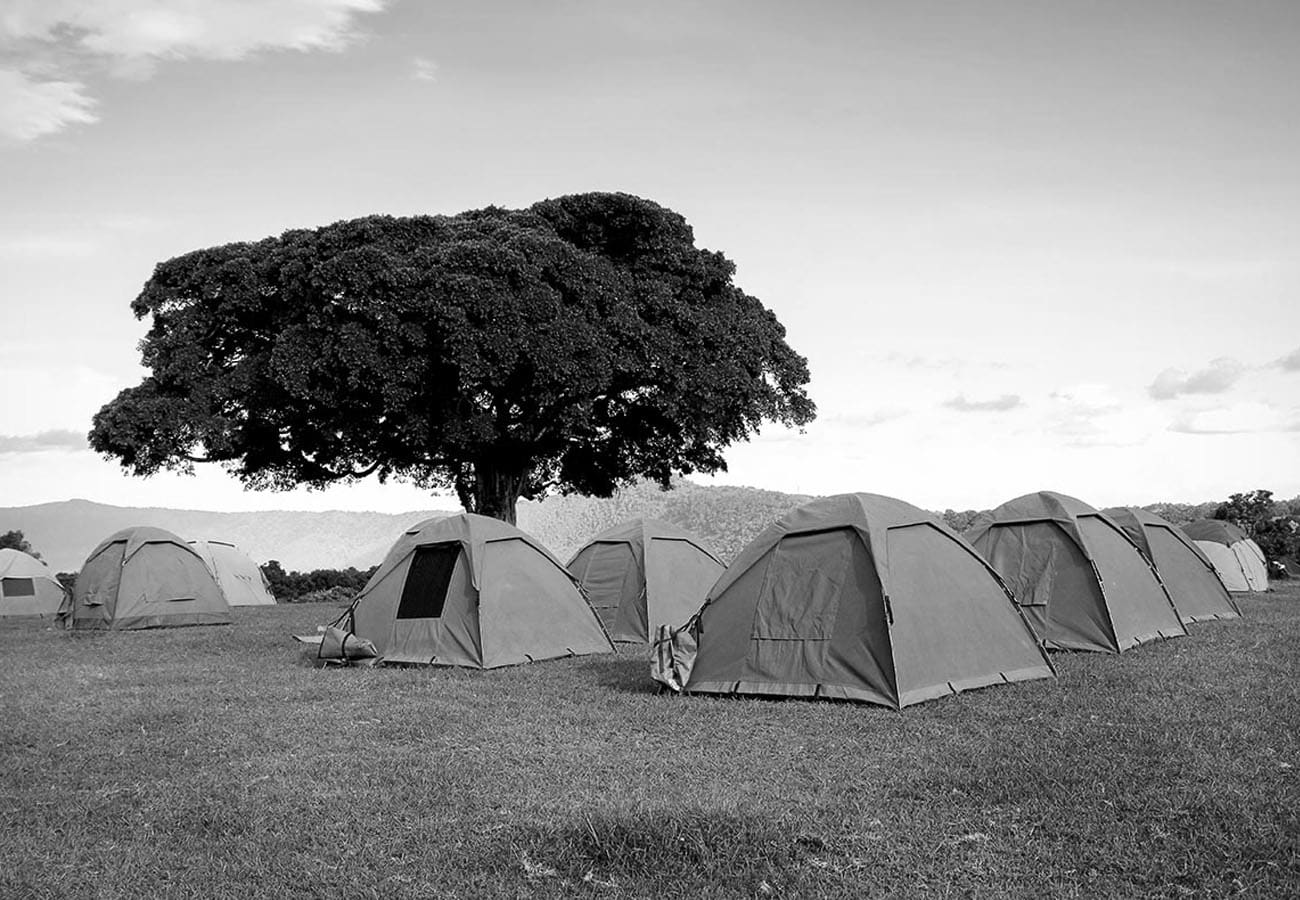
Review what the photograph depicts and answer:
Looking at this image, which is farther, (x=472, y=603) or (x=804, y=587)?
(x=472, y=603)

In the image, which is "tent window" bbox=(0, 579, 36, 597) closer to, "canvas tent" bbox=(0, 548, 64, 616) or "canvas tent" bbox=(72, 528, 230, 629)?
"canvas tent" bbox=(0, 548, 64, 616)

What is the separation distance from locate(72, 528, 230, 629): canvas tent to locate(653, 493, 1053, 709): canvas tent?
14.5 m

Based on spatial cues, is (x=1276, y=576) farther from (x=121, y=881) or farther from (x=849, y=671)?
(x=121, y=881)

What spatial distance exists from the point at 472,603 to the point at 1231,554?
69.7 ft

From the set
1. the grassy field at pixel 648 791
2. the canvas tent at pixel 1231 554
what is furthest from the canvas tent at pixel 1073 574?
the canvas tent at pixel 1231 554

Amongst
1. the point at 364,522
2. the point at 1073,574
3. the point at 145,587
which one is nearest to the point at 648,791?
the point at 1073,574

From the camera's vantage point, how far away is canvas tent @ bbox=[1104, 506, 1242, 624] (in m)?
18.9

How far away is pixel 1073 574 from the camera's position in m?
14.7

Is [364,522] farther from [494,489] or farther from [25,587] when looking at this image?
[494,489]

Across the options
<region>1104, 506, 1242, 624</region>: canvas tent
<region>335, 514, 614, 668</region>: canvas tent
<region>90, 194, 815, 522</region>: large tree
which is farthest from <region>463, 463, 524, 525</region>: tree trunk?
<region>1104, 506, 1242, 624</region>: canvas tent

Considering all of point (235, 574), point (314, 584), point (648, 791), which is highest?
point (235, 574)

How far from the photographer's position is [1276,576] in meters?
32.9

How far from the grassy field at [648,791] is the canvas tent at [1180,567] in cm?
685

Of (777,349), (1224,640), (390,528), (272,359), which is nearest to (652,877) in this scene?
(1224,640)
